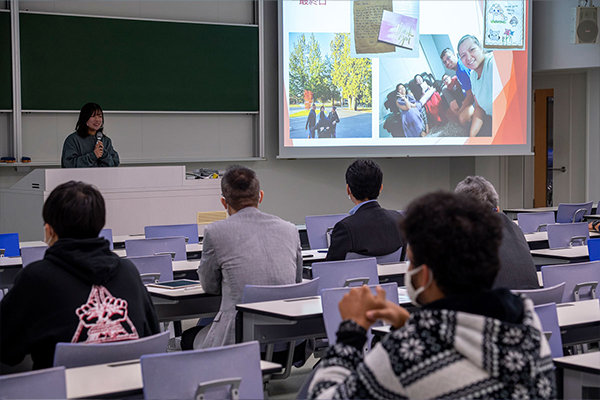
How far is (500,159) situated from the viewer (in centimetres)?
1223

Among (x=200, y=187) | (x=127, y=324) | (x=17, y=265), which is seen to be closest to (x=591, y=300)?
(x=127, y=324)

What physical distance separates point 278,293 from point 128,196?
4297 millimetres

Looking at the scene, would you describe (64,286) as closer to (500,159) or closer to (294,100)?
(294,100)

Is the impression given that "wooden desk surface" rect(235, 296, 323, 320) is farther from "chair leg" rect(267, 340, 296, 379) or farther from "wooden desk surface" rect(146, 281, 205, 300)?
"wooden desk surface" rect(146, 281, 205, 300)

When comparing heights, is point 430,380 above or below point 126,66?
below

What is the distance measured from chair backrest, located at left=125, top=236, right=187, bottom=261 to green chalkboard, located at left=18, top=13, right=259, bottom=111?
13.4 feet

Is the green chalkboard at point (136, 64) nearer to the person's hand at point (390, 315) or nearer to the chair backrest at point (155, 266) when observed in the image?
the chair backrest at point (155, 266)

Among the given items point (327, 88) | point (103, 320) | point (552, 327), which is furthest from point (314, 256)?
point (327, 88)

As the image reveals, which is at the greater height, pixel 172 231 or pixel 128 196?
pixel 128 196

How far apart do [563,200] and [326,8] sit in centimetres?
489

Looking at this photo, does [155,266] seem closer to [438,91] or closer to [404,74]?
[404,74]

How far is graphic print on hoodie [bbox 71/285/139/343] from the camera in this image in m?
2.76

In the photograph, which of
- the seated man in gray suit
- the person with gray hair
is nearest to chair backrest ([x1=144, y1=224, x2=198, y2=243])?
the seated man in gray suit

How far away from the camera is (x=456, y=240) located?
166cm
